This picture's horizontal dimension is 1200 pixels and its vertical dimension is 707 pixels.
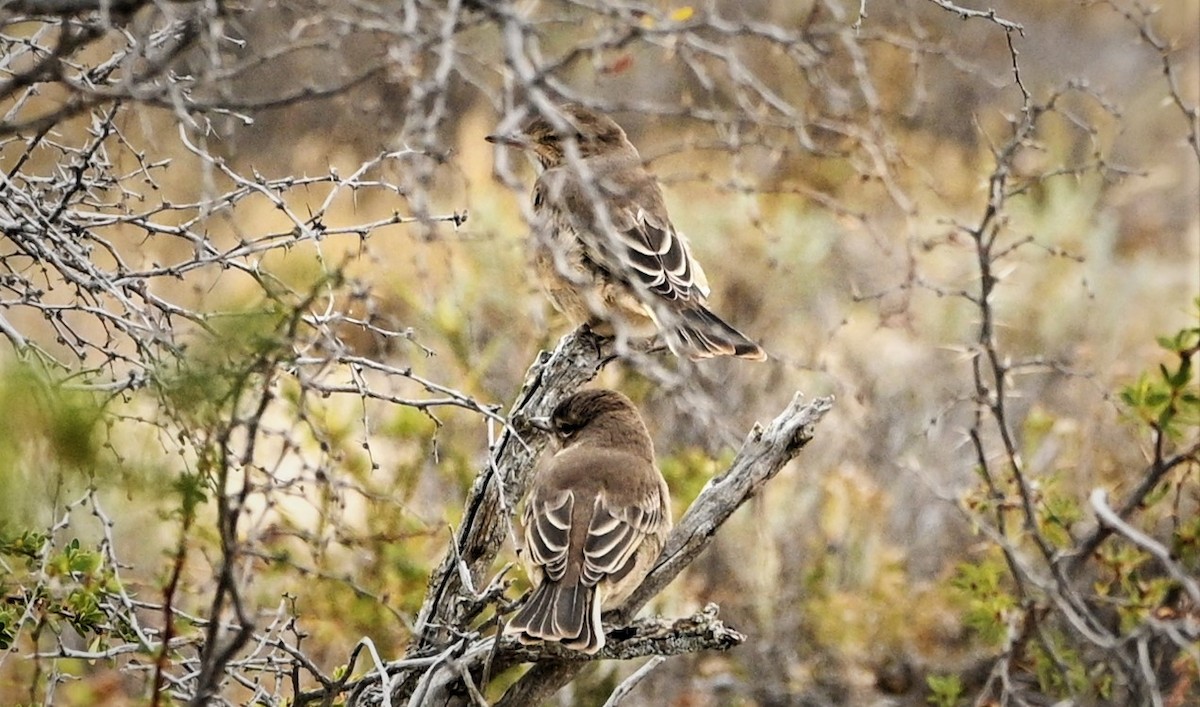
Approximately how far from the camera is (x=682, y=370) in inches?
95.4

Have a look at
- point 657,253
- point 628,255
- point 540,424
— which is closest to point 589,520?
point 540,424

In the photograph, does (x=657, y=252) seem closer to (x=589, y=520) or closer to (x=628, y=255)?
(x=628, y=255)

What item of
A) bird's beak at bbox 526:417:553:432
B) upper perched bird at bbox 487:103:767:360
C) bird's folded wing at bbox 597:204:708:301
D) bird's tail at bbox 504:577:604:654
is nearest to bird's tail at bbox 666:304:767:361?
upper perched bird at bbox 487:103:767:360

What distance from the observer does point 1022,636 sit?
5.06 m

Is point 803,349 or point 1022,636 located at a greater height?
point 803,349

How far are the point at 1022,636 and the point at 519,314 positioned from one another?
3.94m

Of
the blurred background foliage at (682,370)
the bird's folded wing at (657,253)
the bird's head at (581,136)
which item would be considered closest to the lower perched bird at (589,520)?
the blurred background foliage at (682,370)

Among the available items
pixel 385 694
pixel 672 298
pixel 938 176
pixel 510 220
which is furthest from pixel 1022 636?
pixel 938 176

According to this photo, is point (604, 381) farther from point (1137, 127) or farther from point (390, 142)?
point (1137, 127)

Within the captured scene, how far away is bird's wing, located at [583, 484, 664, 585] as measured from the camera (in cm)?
441

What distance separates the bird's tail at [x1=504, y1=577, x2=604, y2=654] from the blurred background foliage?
1.64ft

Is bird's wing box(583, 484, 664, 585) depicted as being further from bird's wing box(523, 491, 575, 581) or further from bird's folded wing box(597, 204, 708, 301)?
bird's folded wing box(597, 204, 708, 301)

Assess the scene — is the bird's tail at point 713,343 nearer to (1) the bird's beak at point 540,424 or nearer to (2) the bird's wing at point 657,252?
(2) the bird's wing at point 657,252

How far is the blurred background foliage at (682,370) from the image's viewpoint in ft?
9.30
